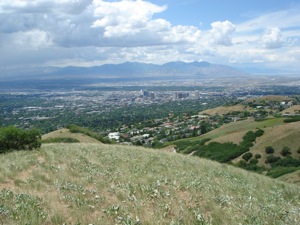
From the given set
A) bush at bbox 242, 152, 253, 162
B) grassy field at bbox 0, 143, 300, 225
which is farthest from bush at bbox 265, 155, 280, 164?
grassy field at bbox 0, 143, 300, 225

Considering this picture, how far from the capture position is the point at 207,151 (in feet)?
164

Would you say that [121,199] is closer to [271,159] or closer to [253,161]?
[271,159]

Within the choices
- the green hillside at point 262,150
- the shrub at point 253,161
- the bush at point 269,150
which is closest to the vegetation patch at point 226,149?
the green hillside at point 262,150

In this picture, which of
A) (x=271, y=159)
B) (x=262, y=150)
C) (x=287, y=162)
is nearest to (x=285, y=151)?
(x=271, y=159)

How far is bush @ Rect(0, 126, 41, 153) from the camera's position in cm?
1892

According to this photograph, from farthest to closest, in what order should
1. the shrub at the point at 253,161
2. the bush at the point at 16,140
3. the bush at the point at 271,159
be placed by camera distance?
the shrub at the point at 253,161 → the bush at the point at 271,159 → the bush at the point at 16,140

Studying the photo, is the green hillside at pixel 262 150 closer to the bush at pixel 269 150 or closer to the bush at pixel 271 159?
the bush at pixel 271 159

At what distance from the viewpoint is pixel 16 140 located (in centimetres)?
1920

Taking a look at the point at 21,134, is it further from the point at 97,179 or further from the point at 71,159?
the point at 97,179

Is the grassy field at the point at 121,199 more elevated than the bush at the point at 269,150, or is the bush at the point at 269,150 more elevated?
the grassy field at the point at 121,199

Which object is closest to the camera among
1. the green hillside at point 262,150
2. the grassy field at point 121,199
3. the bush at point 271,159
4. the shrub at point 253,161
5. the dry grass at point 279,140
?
the grassy field at point 121,199

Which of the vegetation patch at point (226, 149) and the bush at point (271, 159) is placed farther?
the vegetation patch at point (226, 149)

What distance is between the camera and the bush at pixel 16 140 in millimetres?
18922

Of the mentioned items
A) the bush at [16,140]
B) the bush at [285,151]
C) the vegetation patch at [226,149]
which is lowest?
the vegetation patch at [226,149]
